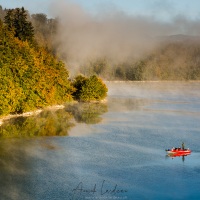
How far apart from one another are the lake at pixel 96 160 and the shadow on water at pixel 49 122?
0.67 feet

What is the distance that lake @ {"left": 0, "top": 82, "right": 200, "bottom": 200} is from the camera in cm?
4484

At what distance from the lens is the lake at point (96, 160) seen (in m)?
44.8

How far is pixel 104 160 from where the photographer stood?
58625 millimetres

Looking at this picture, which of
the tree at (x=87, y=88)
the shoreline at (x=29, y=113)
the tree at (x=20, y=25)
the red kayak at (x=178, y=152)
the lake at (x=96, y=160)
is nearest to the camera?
the lake at (x=96, y=160)

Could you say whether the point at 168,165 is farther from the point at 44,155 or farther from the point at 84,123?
the point at 84,123

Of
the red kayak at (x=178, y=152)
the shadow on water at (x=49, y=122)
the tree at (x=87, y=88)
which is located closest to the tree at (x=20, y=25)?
the tree at (x=87, y=88)

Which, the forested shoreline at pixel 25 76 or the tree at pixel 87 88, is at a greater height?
the tree at pixel 87 88

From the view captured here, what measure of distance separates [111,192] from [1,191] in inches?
490

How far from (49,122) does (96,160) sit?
36567 mm

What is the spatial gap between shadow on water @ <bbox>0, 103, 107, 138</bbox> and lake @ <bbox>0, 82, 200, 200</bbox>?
8.0 inches

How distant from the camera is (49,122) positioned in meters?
92.9
